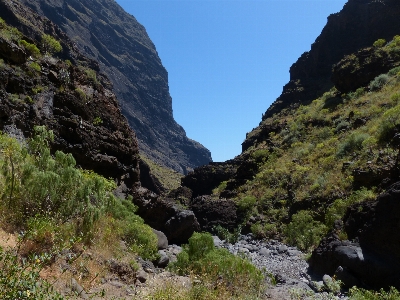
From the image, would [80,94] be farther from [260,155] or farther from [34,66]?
[260,155]

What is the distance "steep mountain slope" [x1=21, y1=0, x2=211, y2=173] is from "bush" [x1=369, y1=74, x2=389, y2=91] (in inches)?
3655

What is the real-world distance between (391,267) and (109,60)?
5935 inches

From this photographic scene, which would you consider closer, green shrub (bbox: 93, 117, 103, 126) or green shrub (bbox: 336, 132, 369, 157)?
green shrub (bbox: 93, 117, 103, 126)

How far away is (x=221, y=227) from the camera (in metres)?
18.5

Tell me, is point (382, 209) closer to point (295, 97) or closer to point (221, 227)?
point (221, 227)

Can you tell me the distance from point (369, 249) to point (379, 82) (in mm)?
20539

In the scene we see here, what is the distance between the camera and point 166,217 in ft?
42.5

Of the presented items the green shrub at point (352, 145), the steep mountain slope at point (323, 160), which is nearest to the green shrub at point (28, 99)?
the steep mountain slope at point (323, 160)

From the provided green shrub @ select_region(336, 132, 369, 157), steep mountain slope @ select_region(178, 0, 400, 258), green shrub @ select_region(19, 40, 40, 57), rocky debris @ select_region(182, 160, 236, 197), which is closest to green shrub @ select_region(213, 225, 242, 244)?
steep mountain slope @ select_region(178, 0, 400, 258)

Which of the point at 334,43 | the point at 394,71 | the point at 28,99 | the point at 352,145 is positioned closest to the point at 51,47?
the point at 28,99

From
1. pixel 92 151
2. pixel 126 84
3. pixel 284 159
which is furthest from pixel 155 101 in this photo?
pixel 92 151

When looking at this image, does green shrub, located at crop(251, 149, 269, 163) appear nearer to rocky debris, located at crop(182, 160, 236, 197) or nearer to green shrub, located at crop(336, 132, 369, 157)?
rocky debris, located at crop(182, 160, 236, 197)

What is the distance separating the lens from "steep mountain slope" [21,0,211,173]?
125 m

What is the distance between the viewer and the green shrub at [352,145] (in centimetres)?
1725
